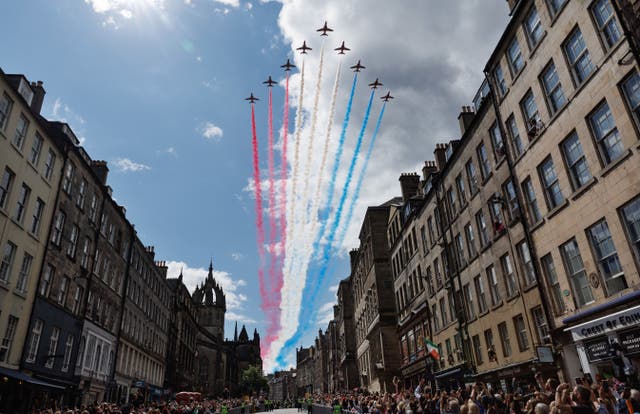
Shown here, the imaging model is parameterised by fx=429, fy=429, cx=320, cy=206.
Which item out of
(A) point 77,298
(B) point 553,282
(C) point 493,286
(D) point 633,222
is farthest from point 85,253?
(D) point 633,222

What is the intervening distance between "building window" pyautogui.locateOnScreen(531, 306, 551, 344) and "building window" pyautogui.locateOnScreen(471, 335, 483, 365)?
232 inches

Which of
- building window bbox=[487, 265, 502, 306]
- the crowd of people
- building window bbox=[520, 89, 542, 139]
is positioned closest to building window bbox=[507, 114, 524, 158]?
building window bbox=[520, 89, 542, 139]

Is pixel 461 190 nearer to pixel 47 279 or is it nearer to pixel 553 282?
pixel 553 282

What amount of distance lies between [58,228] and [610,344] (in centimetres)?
2899

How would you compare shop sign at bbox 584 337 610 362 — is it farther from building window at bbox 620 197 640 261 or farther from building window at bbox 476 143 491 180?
building window at bbox 476 143 491 180

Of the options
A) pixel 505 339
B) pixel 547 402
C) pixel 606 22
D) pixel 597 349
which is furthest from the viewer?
pixel 505 339

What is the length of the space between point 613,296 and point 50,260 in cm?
2818

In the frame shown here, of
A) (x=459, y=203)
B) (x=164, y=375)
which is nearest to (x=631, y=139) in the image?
(x=459, y=203)

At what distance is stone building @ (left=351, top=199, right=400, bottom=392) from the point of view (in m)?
42.2

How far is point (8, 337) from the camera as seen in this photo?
2133 centimetres

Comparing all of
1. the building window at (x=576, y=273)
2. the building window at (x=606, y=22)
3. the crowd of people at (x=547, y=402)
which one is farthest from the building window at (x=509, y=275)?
the building window at (x=606, y=22)

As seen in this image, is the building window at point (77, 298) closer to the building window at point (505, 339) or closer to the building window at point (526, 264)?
the building window at point (505, 339)

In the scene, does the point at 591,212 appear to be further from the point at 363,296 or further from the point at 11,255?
the point at 363,296

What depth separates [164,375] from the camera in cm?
5425
